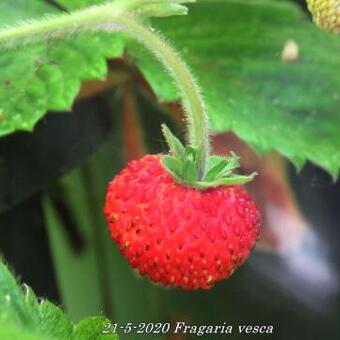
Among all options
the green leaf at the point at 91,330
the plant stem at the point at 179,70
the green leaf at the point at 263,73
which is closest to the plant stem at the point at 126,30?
the plant stem at the point at 179,70

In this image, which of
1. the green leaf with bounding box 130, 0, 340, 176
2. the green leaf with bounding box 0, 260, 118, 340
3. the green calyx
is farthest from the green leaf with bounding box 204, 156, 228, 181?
the green leaf with bounding box 130, 0, 340, 176

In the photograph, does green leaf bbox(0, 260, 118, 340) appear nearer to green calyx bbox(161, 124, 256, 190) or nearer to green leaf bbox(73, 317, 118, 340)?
green leaf bbox(73, 317, 118, 340)

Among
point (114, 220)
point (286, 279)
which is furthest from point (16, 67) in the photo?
point (286, 279)

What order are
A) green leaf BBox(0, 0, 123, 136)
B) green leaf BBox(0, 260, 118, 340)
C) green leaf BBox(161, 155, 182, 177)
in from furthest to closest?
green leaf BBox(0, 0, 123, 136) → green leaf BBox(161, 155, 182, 177) → green leaf BBox(0, 260, 118, 340)

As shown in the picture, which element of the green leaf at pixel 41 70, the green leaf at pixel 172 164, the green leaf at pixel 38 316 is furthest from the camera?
the green leaf at pixel 41 70

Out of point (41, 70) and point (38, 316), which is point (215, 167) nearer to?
point (38, 316)

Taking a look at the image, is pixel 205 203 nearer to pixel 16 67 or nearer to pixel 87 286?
pixel 16 67

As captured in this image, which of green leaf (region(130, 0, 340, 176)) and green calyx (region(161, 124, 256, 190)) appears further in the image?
green leaf (region(130, 0, 340, 176))

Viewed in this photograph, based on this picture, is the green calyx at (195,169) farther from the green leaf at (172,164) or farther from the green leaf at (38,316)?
the green leaf at (38,316)
